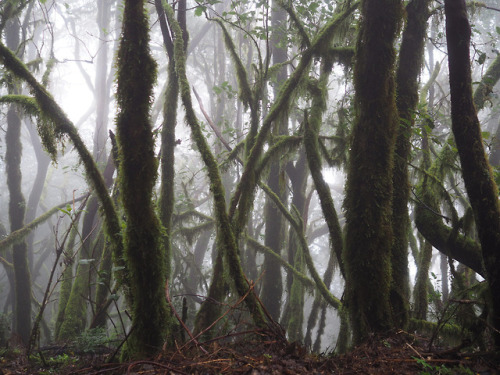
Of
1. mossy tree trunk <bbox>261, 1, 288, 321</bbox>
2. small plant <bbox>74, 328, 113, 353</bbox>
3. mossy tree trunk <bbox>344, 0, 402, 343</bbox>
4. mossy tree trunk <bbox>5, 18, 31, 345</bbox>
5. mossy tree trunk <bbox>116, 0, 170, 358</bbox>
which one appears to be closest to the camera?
mossy tree trunk <bbox>116, 0, 170, 358</bbox>

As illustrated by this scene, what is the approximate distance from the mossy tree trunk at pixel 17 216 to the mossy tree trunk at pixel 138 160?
770 cm

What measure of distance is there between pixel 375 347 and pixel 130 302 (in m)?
1.86

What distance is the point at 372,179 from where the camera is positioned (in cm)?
294

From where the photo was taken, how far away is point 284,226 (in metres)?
8.87

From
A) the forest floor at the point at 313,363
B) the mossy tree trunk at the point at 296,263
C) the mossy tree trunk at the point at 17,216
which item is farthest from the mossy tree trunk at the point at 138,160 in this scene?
the mossy tree trunk at the point at 17,216

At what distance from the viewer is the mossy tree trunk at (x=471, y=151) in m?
2.28

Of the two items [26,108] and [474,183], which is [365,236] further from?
[26,108]

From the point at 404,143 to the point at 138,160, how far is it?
2.71 m

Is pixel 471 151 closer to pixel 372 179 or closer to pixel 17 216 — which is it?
pixel 372 179

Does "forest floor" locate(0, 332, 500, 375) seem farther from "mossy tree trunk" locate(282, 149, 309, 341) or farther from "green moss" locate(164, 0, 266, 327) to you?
"mossy tree trunk" locate(282, 149, 309, 341)

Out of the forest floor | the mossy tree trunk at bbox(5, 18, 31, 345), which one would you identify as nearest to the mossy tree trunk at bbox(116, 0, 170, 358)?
the forest floor

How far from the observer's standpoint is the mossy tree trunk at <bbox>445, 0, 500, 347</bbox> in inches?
89.7

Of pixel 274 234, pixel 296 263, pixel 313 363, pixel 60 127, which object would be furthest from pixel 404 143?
pixel 274 234

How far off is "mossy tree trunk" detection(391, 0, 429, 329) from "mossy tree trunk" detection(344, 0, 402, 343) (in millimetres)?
247
